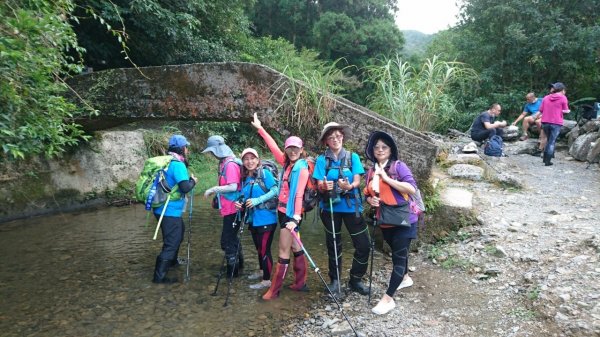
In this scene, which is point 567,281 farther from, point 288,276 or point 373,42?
point 373,42

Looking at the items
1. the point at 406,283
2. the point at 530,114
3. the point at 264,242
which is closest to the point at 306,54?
the point at 530,114

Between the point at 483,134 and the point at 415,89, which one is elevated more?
the point at 415,89

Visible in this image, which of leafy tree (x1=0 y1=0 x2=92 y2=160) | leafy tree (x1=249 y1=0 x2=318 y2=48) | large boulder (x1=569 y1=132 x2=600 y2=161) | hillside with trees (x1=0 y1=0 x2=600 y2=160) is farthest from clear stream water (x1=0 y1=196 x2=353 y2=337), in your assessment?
leafy tree (x1=249 y1=0 x2=318 y2=48)

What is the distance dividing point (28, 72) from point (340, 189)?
353 centimetres

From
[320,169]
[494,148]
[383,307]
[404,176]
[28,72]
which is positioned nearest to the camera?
[28,72]

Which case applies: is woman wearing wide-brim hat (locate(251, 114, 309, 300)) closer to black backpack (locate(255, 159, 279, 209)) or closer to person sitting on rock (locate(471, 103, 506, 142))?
black backpack (locate(255, 159, 279, 209))

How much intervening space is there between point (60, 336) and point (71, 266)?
2324 mm

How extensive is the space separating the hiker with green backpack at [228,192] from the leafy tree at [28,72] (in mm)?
1916

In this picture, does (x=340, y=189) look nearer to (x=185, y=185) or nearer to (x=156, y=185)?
(x=185, y=185)

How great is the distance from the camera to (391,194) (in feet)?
15.3

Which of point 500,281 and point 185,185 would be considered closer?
point 500,281

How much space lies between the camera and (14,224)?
A: 9086 millimetres

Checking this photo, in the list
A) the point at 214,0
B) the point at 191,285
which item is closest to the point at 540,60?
the point at 214,0

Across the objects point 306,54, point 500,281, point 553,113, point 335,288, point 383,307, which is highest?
point 306,54
